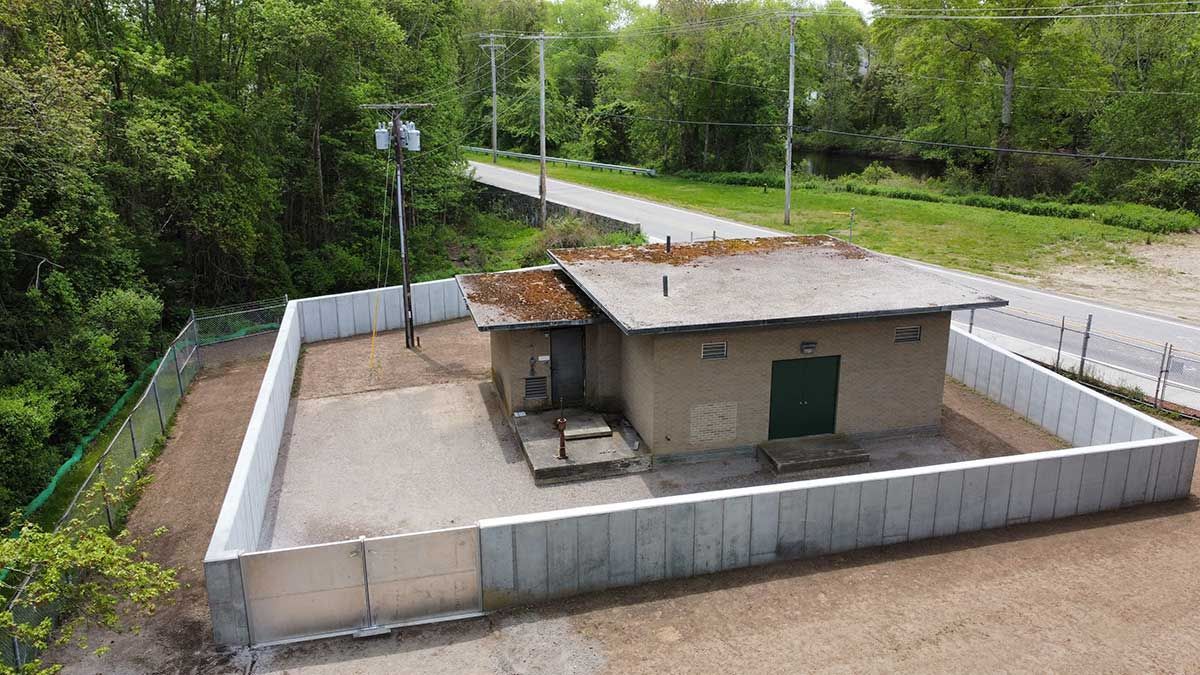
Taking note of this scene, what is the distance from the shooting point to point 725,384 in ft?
58.4

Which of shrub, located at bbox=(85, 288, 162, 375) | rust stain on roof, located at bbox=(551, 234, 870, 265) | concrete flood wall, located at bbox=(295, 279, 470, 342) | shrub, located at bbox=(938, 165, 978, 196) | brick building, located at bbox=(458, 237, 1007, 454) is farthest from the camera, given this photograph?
shrub, located at bbox=(938, 165, 978, 196)

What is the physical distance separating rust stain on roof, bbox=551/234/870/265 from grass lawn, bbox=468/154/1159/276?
13207mm

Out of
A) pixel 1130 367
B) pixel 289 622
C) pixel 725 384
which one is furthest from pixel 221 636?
pixel 1130 367

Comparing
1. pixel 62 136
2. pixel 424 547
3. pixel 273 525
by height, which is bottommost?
pixel 273 525

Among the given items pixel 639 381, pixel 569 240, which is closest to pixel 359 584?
pixel 639 381

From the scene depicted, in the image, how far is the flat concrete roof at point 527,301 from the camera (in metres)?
19.2

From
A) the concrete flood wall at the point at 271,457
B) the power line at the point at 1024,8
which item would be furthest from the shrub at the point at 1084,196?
the concrete flood wall at the point at 271,457

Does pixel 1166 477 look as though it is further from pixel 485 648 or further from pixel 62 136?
pixel 62 136

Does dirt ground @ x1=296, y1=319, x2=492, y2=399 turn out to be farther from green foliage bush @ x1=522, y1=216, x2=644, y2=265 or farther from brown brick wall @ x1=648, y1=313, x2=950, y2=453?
green foliage bush @ x1=522, y1=216, x2=644, y2=265

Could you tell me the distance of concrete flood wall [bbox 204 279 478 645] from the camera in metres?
11.7

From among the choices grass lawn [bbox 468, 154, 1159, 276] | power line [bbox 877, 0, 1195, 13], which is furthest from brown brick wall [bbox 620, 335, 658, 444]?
power line [bbox 877, 0, 1195, 13]

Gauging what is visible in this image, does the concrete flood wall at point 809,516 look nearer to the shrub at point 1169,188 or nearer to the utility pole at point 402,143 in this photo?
the utility pole at point 402,143

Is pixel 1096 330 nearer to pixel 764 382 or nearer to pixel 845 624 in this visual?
pixel 764 382

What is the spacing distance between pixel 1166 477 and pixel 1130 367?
8.43 meters
